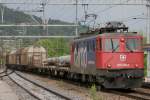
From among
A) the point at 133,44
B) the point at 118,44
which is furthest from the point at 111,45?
the point at 133,44

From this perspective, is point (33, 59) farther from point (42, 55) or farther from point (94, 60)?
point (94, 60)

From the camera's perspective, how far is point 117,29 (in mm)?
24156

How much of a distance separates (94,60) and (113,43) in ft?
4.62

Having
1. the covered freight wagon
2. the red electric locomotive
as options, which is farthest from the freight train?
the covered freight wagon

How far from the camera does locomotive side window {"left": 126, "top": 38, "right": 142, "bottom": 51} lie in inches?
925

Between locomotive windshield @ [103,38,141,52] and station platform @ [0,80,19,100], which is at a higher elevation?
locomotive windshield @ [103,38,141,52]

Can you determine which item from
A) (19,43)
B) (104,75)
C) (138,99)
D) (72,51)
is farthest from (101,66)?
(19,43)

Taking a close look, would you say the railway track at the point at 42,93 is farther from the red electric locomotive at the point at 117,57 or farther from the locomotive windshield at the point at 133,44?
the locomotive windshield at the point at 133,44

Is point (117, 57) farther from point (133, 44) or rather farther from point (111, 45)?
point (133, 44)

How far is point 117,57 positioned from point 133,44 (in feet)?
3.64

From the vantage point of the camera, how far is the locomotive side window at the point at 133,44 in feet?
77.0

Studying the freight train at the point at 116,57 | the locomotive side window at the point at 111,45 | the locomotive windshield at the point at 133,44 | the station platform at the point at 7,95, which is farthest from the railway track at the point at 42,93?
the locomotive windshield at the point at 133,44

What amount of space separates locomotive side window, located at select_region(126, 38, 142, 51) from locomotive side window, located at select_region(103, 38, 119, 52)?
21.8 inches

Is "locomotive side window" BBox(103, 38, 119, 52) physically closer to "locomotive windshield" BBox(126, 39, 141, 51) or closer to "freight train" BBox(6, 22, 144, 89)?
"freight train" BBox(6, 22, 144, 89)
